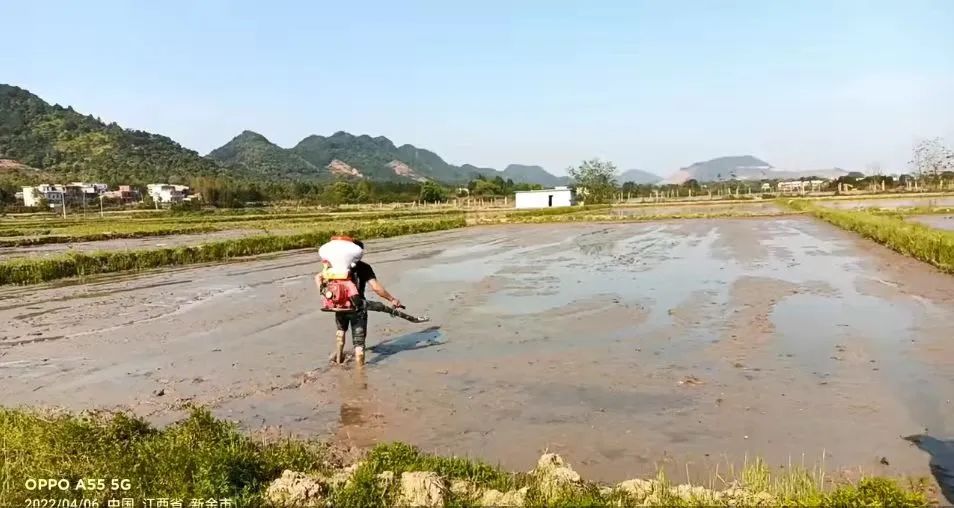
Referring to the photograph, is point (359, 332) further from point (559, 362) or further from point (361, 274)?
point (559, 362)

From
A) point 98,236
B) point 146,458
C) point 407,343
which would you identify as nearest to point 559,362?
point 407,343

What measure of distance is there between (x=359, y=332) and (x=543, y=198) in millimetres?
75057

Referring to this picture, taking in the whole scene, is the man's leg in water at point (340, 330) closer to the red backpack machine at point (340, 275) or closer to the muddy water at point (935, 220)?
the red backpack machine at point (340, 275)

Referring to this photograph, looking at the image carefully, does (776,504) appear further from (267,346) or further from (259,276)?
(259,276)

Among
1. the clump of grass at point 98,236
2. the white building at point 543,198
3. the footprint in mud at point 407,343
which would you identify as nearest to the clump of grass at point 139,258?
the footprint in mud at point 407,343

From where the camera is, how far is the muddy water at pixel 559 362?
6.13m

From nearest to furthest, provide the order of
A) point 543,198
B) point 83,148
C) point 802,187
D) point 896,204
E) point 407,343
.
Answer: point 407,343
point 896,204
point 543,198
point 802,187
point 83,148

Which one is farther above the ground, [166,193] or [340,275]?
[166,193]

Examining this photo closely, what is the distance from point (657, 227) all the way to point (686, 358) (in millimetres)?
33168

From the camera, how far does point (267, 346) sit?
10727 millimetres

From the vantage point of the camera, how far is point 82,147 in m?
132

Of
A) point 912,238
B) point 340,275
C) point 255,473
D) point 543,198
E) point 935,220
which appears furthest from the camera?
point 543,198

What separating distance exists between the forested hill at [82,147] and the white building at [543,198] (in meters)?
69.0

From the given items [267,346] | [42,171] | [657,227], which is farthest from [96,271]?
[42,171]
